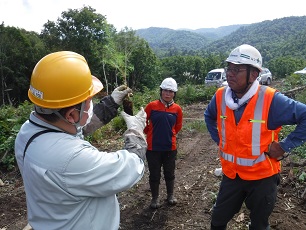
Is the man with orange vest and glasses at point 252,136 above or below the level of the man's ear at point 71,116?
below

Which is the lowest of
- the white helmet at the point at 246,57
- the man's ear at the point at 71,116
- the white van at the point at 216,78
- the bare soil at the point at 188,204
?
the white van at the point at 216,78

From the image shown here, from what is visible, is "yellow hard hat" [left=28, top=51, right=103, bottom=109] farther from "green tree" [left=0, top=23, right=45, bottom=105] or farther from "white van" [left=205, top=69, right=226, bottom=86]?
"green tree" [left=0, top=23, right=45, bottom=105]

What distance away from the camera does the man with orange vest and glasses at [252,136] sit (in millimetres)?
2719

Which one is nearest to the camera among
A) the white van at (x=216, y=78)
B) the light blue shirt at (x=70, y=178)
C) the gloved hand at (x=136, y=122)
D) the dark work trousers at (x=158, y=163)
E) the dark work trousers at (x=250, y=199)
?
the light blue shirt at (x=70, y=178)

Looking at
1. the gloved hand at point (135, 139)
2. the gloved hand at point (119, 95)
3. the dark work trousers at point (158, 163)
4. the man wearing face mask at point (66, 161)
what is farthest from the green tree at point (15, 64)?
the man wearing face mask at point (66, 161)

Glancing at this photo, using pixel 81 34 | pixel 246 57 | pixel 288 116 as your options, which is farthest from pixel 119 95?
pixel 81 34

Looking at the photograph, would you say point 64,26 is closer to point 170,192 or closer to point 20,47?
point 20,47

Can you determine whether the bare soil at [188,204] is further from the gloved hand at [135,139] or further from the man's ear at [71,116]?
the man's ear at [71,116]

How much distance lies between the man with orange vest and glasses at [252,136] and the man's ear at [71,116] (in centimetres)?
170

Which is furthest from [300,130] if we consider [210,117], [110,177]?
[110,177]

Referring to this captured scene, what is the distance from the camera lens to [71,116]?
1.65m

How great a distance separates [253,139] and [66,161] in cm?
191

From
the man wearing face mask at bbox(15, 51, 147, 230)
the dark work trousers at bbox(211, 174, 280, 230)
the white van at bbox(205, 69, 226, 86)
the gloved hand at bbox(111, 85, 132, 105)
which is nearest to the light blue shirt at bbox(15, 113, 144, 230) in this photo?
the man wearing face mask at bbox(15, 51, 147, 230)

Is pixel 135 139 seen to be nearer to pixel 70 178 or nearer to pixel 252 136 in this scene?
pixel 70 178
